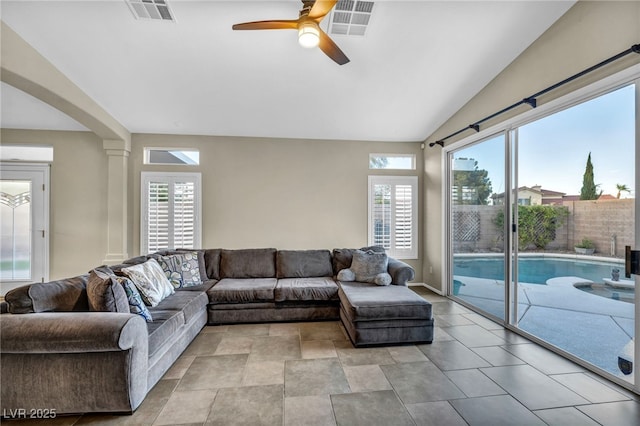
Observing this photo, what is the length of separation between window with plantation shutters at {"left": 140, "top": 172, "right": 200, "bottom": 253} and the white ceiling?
868mm

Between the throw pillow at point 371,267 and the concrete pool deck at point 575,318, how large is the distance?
4.87 feet

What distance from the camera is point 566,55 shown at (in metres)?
2.55

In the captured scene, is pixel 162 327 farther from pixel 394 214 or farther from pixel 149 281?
pixel 394 214

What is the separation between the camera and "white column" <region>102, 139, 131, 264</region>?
177 inches

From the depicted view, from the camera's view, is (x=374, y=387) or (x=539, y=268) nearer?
(x=374, y=387)

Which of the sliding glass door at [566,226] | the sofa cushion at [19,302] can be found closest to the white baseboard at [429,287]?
the sliding glass door at [566,226]

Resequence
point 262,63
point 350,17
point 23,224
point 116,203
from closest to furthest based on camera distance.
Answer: point 350,17 < point 262,63 < point 23,224 < point 116,203

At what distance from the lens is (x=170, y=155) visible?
485cm

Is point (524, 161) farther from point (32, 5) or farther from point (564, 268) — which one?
point (32, 5)

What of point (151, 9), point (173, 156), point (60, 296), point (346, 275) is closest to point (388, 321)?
point (346, 275)

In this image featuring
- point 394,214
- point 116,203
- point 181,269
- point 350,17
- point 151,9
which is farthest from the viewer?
point 394,214

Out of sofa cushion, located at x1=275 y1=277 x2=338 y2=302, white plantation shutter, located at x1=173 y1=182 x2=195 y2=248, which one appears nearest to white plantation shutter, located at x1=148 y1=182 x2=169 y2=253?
white plantation shutter, located at x1=173 y1=182 x2=195 y2=248

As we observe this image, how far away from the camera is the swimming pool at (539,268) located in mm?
2457

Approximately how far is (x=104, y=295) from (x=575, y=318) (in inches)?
168
